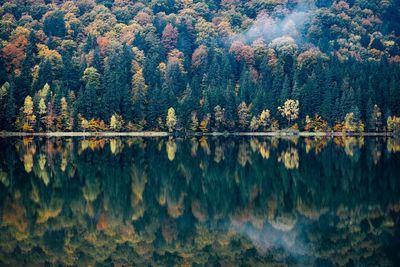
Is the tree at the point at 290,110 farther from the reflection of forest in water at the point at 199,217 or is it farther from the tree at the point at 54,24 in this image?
the tree at the point at 54,24

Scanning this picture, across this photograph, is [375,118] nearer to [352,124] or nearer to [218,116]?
[352,124]

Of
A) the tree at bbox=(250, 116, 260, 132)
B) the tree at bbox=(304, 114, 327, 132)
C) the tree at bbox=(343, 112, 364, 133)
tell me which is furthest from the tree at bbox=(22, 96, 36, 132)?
the tree at bbox=(343, 112, 364, 133)

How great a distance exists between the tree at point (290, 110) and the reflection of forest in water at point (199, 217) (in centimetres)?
7308

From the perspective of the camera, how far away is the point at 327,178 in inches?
964

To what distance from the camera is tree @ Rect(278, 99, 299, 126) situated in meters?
99.3

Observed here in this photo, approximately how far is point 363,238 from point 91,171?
1795 cm

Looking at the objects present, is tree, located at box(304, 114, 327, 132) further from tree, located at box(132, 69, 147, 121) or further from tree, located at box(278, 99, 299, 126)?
tree, located at box(132, 69, 147, 121)

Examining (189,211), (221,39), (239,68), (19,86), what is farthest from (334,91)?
(189,211)

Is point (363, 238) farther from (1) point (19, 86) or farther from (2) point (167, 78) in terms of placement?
(2) point (167, 78)

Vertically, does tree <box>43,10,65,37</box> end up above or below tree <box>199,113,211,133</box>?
above

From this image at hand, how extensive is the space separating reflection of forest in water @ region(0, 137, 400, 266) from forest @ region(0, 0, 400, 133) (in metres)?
70.5

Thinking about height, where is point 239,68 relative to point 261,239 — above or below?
above

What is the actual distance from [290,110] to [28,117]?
190 feet

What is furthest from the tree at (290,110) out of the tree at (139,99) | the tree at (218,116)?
the tree at (139,99)
